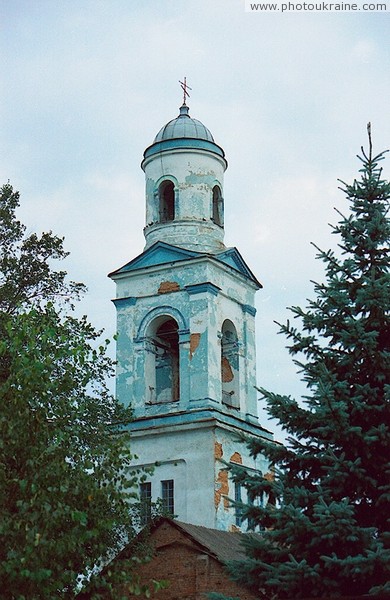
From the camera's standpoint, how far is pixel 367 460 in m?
13.8

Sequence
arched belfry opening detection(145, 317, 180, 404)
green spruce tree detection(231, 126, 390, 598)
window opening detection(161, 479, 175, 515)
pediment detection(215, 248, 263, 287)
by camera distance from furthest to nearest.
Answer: pediment detection(215, 248, 263, 287), arched belfry opening detection(145, 317, 180, 404), window opening detection(161, 479, 175, 515), green spruce tree detection(231, 126, 390, 598)

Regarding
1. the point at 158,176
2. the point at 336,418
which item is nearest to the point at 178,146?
the point at 158,176

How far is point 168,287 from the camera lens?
90.8ft

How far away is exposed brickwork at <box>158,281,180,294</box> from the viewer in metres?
27.6

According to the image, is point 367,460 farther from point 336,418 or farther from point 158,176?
point 158,176

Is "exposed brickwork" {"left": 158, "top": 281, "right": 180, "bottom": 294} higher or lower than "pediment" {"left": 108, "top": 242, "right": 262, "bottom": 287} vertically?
lower

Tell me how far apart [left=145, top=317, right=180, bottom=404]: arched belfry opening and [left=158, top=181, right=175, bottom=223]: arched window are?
10.3ft

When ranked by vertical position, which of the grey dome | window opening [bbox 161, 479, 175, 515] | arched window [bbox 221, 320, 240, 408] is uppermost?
the grey dome

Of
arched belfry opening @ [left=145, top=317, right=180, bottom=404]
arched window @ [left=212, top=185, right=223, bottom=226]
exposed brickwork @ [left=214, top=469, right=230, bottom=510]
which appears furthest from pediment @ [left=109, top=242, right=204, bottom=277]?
exposed brickwork @ [left=214, top=469, right=230, bottom=510]

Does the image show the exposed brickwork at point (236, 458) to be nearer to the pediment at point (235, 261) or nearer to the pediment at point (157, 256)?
the pediment at point (235, 261)

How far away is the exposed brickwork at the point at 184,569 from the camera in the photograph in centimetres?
1967

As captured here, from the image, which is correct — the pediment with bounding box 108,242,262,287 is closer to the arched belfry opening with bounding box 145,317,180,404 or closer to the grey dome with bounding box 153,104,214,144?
the arched belfry opening with bounding box 145,317,180,404

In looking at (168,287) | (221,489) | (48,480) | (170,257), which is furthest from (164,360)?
(48,480)

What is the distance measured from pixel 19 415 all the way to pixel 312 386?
14.0ft
